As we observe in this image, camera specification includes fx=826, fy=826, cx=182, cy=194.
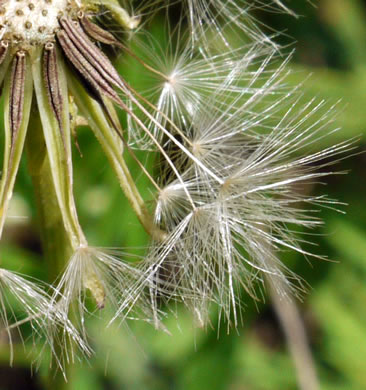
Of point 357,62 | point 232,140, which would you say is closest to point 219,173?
point 232,140

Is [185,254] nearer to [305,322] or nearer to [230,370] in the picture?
[230,370]

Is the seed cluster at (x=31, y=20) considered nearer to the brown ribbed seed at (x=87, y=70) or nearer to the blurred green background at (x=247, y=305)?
the brown ribbed seed at (x=87, y=70)

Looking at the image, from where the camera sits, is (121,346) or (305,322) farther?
(305,322)

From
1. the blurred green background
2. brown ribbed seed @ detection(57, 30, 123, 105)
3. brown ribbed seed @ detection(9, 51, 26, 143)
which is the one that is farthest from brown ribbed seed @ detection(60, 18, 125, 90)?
the blurred green background

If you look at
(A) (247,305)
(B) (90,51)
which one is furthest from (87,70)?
(A) (247,305)

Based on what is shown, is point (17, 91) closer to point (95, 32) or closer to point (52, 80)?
point (52, 80)

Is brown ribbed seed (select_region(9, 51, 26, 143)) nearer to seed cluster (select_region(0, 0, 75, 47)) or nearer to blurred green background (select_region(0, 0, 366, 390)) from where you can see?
seed cluster (select_region(0, 0, 75, 47))
